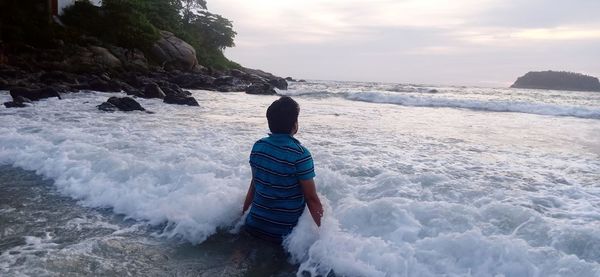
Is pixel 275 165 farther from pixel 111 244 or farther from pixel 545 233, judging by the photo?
pixel 545 233

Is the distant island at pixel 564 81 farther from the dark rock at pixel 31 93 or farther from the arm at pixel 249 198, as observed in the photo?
the arm at pixel 249 198

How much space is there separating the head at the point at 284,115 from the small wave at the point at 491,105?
63.0 feet

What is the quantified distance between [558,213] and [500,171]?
1.92 metres

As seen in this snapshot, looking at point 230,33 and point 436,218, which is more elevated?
point 230,33

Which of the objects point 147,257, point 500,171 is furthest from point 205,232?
point 500,171

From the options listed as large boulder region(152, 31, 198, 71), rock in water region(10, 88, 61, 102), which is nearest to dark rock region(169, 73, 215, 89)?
large boulder region(152, 31, 198, 71)

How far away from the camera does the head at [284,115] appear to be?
11.0 feet

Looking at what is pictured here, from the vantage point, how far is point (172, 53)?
1371 inches

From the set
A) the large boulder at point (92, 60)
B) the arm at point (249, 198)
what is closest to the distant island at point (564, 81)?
the large boulder at point (92, 60)

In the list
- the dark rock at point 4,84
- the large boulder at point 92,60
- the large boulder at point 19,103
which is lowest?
the large boulder at point 19,103

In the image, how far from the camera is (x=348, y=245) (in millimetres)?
3295

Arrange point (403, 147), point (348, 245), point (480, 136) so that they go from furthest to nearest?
point (480, 136), point (403, 147), point (348, 245)

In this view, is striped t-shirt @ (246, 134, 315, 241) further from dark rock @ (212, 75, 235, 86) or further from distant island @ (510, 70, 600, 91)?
distant island @ (510, 70, 600, 91)

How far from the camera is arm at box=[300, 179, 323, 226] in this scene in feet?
11.0
